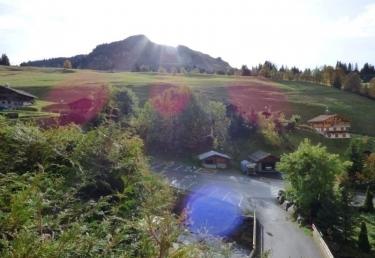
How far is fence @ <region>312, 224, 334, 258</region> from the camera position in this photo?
28.0 m

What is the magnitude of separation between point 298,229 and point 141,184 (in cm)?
3057

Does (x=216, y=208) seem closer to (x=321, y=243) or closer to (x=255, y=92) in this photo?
(x=321, y=243)

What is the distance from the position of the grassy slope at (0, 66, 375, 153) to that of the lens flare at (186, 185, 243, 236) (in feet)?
113

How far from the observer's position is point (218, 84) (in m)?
118

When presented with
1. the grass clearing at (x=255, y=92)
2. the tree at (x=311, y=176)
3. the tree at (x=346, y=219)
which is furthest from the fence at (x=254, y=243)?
the grass clearing at (x=255, y=92)

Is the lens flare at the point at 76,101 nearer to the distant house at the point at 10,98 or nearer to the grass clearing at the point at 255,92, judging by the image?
the grass clearing at the point at 255,92

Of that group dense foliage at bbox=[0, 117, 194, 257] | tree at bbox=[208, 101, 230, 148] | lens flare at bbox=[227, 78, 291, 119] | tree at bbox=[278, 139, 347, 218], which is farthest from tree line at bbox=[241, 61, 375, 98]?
dense foliage at bbox=[0, 117, 194, 257]

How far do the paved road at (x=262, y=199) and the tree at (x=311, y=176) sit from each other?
7.63 ft

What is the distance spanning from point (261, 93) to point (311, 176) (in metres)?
73.6

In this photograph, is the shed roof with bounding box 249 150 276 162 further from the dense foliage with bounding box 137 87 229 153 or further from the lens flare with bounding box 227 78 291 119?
the lens flare with bounding box 227 78 291 119

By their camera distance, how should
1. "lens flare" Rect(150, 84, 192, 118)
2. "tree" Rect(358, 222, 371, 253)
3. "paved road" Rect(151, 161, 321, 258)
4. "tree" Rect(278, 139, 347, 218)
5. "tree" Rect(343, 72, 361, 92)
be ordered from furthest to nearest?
"tree" Rect(343, 72, 361, 92)
"lens flare" Rect(150, 84, 192, 118)
"tree" Rect(278, 139, 347, 218)
"tree" Rect(358, 222, 371, 253)
"paved road" Rect(151, 161, 321, 258)

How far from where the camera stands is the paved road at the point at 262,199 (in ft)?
99.5

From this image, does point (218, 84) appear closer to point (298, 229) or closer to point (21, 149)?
point (298, 229)

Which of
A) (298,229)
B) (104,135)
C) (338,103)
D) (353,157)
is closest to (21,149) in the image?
(104,135)
